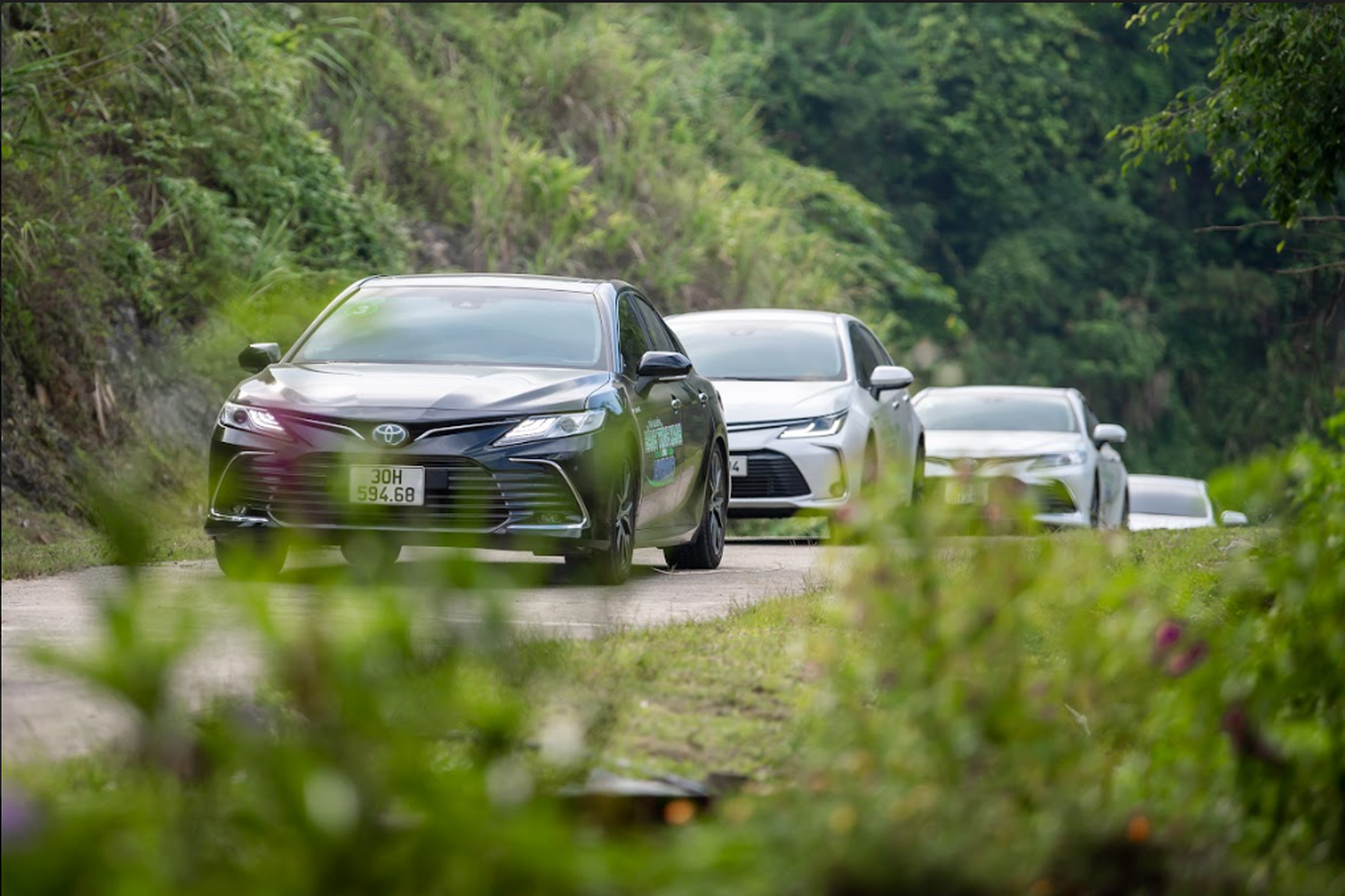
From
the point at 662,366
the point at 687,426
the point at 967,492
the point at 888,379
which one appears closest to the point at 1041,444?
the point at 888,379

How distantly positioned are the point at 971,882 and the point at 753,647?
3762mm

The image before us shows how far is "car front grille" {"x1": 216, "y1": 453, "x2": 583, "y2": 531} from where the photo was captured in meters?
9.58

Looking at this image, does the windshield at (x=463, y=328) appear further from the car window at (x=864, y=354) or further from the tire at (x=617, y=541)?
the car window at (x=864, y=354)

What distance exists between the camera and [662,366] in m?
10.9

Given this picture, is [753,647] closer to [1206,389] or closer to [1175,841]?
[1175,841]

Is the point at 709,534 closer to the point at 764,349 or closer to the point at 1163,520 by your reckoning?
the point at 764,349

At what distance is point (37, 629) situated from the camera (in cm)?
676

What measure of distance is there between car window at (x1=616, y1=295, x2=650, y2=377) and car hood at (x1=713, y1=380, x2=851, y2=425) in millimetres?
3336

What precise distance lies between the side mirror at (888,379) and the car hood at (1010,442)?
2850mm

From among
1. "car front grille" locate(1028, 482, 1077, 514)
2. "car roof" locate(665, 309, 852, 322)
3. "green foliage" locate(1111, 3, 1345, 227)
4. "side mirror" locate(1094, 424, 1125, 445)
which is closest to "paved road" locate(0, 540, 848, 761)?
"car roof" locate(665, 309, 852, 322)

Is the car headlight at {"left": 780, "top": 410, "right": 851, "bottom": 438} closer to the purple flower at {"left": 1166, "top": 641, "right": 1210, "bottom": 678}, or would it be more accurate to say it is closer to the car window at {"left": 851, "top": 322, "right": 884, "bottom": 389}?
the car window at {"left": 851, "top": 322, "right": 884, "bottom": 389}

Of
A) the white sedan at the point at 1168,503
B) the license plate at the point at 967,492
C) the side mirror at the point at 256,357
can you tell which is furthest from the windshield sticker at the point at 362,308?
the white sedan at the point at 1168,503

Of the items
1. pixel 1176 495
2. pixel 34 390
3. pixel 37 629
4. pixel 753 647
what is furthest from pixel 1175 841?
pixel 1176 495

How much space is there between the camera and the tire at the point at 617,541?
10.1 m
